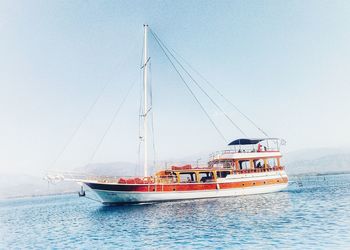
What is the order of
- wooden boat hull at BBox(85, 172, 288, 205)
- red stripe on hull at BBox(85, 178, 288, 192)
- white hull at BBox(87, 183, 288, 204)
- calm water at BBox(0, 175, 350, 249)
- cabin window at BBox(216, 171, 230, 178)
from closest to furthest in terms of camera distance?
calm water at BBox(0, 175, 350, 249), red stripe on hull at BBox(85, 178, 288, 192), wooden boat hull at BBox(85, 172, 288, 205), white hull at BBox(87, 183, 288, 204), cabin window at BBox(216, 171, 230, 178)

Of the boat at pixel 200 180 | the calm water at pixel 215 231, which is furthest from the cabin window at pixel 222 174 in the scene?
the calm water at pixel 215 231

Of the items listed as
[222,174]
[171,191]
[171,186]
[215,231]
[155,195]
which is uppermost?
[222,174]

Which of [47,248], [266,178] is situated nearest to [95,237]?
[47,248]

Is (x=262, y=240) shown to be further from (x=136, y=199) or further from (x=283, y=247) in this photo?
(x=136, y=199)

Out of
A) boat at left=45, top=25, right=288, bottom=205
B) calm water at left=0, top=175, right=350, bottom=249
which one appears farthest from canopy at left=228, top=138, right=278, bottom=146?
calm water at left=0, top=175, right=350, bottom=249

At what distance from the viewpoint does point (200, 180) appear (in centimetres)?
4388

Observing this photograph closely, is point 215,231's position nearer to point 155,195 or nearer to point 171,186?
point 155,195

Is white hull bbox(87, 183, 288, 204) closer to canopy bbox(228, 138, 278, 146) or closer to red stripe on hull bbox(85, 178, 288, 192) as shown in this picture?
red stripe on hull bbox(85, 178, 288, 192)

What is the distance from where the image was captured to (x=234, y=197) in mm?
Answer: 42844

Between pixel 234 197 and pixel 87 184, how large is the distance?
69.9ft

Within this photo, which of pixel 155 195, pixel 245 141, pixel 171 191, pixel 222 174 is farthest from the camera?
pixel 245 141

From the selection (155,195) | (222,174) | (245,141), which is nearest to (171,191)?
(155,195)

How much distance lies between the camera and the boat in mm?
37125

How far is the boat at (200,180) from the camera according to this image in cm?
3712
